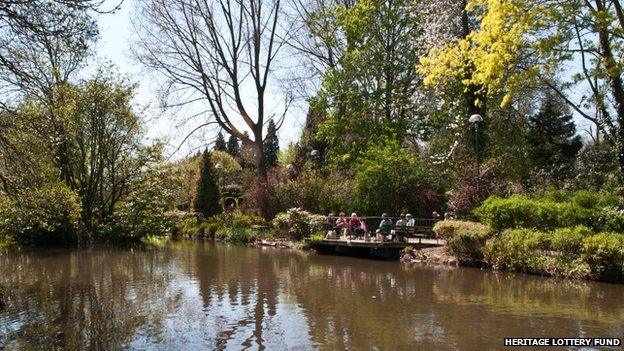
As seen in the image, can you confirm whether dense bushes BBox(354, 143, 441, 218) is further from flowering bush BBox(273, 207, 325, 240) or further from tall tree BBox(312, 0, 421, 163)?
tall tree BBox(312, 0, 421, 163)

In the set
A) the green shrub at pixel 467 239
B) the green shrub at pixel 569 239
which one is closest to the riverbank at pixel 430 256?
the green shrub at pixel 467 239

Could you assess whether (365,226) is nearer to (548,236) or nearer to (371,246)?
(371,246)

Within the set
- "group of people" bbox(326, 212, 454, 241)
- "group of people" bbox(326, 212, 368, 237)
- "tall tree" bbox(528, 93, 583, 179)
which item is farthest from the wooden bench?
"tall tree" bbox(528, 93, 583, 179)

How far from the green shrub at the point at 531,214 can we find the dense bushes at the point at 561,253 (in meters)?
0.61

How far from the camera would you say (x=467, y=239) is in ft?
58.7

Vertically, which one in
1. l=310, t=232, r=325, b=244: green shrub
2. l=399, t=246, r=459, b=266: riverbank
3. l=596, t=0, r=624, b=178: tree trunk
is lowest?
l=399, t=246, r=459, b=266: riverbank

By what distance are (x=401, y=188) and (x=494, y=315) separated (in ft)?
Result: 47.3

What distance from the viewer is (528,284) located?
568 inches

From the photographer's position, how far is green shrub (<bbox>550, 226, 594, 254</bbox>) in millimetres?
15052

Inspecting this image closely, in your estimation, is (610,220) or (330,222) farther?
(330,222)

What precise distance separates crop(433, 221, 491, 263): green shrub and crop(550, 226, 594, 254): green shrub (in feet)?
7.88

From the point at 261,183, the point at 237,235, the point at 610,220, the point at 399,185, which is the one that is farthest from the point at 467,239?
the point at 261,183

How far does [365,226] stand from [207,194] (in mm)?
18413

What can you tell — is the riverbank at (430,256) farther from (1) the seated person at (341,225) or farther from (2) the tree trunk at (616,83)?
(2) the tree trunk at (616,83)
